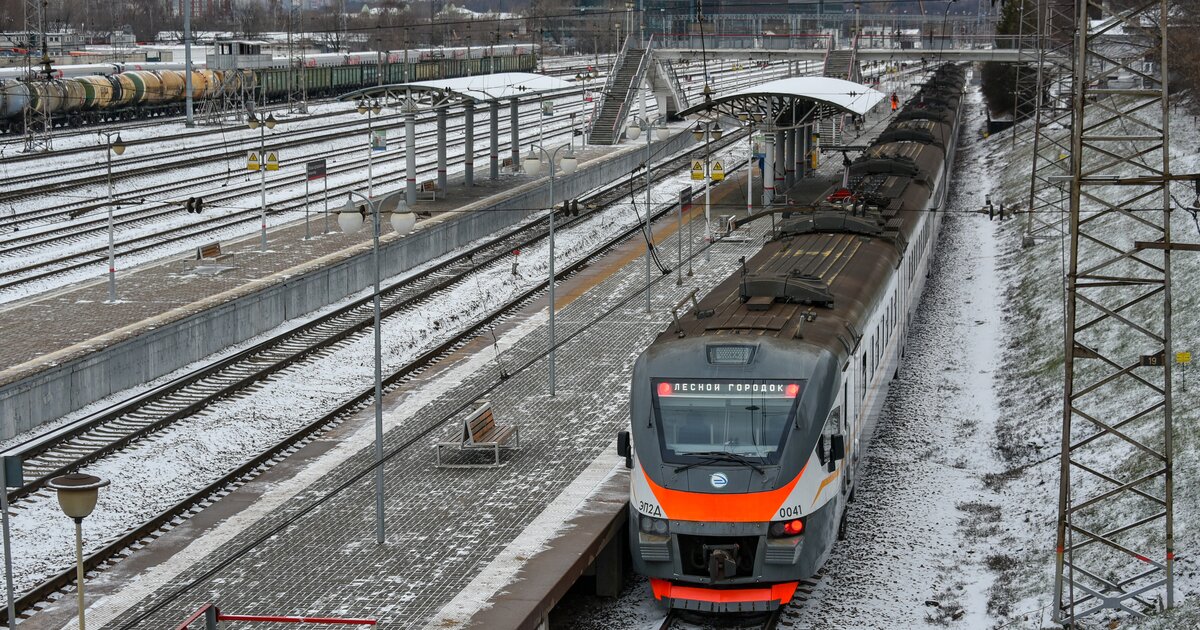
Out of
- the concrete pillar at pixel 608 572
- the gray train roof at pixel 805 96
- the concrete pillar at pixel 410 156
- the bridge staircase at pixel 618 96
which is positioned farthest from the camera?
the bridge staircase at pixel 618 96

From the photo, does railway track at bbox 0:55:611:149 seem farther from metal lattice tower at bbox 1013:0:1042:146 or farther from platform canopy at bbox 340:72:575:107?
metal lattice tower at bbox 1013:0:1042:146

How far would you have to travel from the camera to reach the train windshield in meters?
16.7

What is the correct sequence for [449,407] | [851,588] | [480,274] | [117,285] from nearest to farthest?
[851,588]
[449,407]
[117,285]
[480,274]

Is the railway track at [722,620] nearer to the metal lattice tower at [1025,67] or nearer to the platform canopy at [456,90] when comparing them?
the platform canopy at [456,90]

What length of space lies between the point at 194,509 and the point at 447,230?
2234cm

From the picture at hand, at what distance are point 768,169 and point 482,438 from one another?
27828 millimetres

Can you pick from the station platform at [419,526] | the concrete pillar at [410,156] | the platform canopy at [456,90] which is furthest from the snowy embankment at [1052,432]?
the platform canopy at [456,90]

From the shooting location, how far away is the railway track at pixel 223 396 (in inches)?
816

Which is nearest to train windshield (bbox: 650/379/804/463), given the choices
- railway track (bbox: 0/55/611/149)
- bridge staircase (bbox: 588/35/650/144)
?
railway track (bbox: 0/55/611/149)

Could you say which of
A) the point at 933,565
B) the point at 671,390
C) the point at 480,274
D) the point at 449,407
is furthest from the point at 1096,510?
the point at 480,274

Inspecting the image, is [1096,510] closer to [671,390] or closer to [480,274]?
[671,390]

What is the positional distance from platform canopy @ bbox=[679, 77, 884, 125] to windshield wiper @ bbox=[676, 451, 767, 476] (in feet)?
96.6

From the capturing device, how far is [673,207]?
51.7 metres

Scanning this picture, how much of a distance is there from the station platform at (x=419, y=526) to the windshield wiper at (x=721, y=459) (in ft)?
6.33
